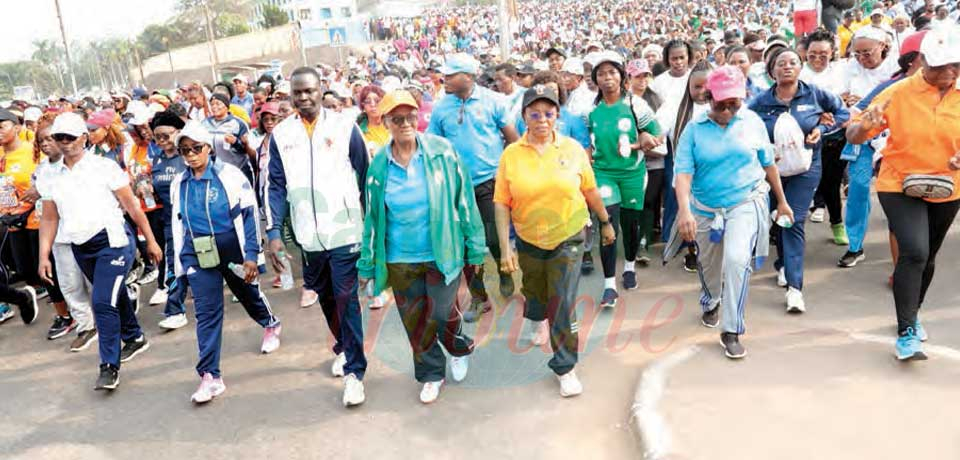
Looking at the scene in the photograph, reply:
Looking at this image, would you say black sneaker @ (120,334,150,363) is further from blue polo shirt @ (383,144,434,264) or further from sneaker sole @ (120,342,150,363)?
blue polo shirt @ (383,144,434,264)

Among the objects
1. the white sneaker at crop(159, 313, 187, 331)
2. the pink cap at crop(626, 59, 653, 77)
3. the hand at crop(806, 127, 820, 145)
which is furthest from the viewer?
the pink cap at crop(626, 59, 653, 77)

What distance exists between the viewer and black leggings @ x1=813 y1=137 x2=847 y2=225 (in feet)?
20.2

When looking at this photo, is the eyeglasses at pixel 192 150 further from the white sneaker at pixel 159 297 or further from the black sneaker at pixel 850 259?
the black sneaker at pixel 850 259

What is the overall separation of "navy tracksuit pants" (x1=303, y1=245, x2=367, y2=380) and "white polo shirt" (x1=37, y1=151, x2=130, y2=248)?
1.67 metres

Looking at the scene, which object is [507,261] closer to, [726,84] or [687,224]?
[687,224]

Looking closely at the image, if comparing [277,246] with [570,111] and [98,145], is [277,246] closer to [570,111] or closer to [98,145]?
[570,111]

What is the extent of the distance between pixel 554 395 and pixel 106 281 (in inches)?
131

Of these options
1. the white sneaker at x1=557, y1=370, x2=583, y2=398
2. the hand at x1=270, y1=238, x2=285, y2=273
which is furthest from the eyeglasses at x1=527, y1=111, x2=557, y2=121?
the hand at x1=270, y1=238, x2=285, y2=273

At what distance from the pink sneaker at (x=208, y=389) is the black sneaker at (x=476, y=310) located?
6.17ft

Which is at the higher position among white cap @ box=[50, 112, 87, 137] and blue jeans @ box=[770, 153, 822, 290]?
white cap @ box=[50, 112, 87, 137]

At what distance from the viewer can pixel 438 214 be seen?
386cm

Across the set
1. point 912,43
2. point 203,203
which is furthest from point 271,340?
point 912,43

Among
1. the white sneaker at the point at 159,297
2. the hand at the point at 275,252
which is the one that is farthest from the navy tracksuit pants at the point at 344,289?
the white sneaker at the point at 159,297

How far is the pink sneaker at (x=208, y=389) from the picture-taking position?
4.58 metres
